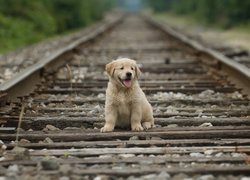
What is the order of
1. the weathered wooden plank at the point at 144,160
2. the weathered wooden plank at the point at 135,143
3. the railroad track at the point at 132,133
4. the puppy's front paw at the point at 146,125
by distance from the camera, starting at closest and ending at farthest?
the railroad track at the point at 132,133, the weathered wooden plank at the point at 144,160, the weathered wooden plank at the point at 135,143, the puppy's front paw at the point at 146,125

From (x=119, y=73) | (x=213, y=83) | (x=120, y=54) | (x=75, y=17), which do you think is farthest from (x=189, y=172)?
(x=75, y=17)

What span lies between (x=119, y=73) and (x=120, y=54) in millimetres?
6493

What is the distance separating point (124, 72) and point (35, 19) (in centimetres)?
1583

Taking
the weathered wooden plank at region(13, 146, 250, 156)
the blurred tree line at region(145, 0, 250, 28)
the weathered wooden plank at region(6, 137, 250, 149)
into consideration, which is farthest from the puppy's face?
the blurred tree line at region(145, 0, 250, 28)

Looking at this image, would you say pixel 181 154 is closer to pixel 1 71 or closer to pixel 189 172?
pixel 189 172

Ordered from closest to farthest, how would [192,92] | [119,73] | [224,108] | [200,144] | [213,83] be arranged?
[200,144] < [119,73] < [224,108] < [192,92] < [213,83]

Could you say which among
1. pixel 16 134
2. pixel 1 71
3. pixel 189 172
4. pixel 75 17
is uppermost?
pixel 75 17

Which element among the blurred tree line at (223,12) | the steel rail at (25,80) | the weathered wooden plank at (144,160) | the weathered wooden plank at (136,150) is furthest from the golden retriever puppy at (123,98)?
the blurred tree line at (223,12)

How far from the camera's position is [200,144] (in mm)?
3977

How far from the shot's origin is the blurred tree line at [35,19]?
16.2 metres

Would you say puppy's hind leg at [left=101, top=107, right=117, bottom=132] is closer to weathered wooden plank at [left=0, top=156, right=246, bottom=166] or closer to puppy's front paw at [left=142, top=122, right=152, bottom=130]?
puppy's front paw at [left=142, top=122, right=152, bottom=130]

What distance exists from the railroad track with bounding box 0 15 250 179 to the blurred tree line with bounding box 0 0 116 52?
763 cm

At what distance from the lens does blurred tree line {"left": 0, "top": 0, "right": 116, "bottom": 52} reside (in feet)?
53.1

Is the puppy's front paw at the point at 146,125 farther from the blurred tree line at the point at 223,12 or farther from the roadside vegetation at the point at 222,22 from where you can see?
the blurred tree line at the point at 223,12
